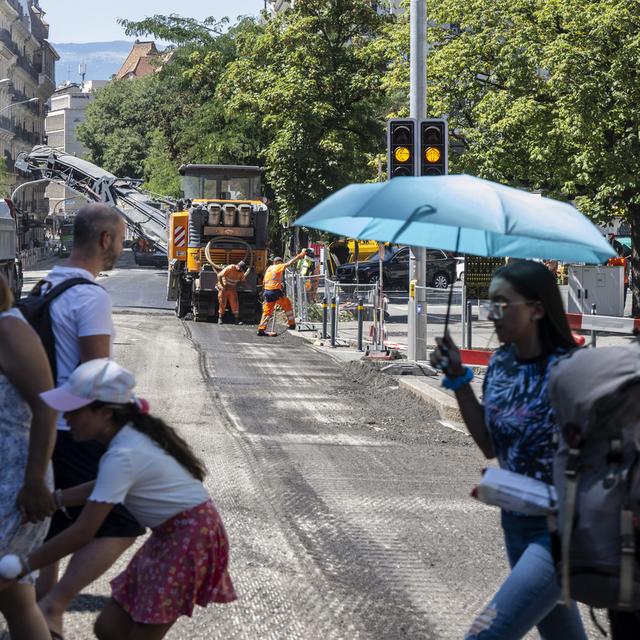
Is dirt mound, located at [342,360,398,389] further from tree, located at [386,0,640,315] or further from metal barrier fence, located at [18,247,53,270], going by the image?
metal barrier fence, located at [18,247,53,270]

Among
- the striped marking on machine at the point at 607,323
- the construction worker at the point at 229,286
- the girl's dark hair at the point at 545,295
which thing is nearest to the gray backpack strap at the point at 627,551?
the girl's dark hair at the point at 545,295

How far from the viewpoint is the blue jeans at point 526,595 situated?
151 inches

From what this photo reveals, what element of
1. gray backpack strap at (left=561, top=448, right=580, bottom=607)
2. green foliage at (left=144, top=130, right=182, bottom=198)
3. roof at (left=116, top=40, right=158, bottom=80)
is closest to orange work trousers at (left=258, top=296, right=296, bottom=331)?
gray backpack strap at (left=561, top=448, right=580, bottom=607)

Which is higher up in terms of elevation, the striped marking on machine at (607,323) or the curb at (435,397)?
the striped marking on machine at (607,323)

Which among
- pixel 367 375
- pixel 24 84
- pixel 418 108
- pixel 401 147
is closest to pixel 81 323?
pixel 401 147

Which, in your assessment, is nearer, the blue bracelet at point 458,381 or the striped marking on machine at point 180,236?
the blue bracelet at point 458,381

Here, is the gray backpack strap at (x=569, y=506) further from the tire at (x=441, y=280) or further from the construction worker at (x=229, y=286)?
the tire at (x=441, y=280)

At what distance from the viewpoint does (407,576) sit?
6.51 metres

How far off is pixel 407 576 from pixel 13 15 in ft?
318

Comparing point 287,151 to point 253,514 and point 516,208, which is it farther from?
point 516,208

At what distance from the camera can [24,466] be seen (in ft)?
13.6

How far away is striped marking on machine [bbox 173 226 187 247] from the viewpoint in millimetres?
29969

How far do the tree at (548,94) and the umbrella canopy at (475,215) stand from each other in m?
21.0

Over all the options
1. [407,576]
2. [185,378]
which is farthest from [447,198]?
[185,378]
